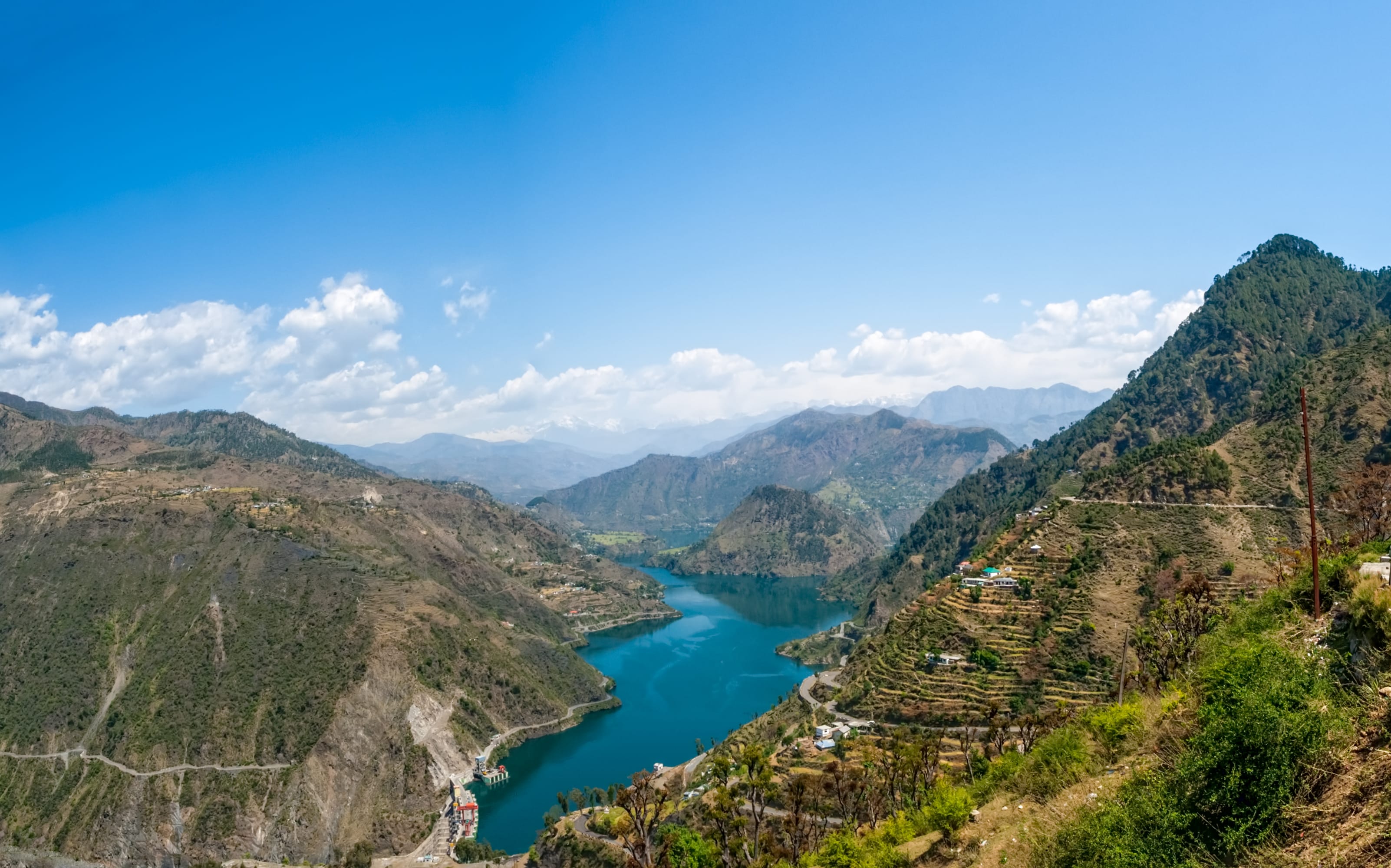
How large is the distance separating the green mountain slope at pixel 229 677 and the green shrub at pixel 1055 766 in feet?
288

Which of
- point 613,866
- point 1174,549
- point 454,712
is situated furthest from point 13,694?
point 1174,549

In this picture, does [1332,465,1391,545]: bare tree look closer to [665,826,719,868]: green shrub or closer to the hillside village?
the hillside village

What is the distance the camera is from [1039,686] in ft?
219

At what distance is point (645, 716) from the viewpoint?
432ft

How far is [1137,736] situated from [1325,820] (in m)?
10.2

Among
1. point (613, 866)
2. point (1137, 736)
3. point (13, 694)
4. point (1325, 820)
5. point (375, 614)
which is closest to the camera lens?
point (1325, 820)

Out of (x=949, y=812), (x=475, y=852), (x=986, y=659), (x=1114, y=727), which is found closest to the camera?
(x=949, y=812)

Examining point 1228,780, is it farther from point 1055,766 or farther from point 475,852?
point 475,852

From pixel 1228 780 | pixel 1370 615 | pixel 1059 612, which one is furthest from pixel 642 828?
pixel 1059 612

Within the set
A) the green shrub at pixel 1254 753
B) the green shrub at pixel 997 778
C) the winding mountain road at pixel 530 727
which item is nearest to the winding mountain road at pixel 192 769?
the winding mountain road at pixel 530 727

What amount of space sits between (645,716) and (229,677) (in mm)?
61808

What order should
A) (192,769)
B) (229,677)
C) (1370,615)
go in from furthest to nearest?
(229,677), (192,769), (1370,615)

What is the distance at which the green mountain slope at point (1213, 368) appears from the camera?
14425 centimetres

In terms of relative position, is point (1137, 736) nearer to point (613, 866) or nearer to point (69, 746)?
point (613, 866)
